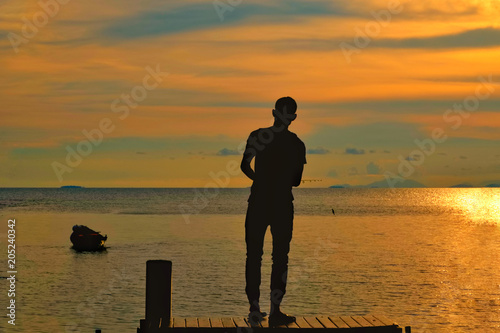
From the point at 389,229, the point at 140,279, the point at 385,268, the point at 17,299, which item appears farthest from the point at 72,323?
the point at 389,229

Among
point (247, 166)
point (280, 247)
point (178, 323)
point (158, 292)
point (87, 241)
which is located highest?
point (87, 241)

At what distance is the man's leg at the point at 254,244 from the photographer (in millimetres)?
13766

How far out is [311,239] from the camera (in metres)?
85.3

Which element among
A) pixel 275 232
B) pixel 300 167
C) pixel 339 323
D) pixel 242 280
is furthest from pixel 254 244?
pixel 242 280

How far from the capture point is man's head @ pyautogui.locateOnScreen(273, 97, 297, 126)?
1341cm

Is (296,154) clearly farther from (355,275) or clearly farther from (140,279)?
(355,275)

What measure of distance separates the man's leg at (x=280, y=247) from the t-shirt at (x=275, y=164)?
259 millimetres

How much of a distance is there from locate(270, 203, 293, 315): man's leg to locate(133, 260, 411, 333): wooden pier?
0.52 meters

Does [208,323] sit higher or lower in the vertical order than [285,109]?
lower

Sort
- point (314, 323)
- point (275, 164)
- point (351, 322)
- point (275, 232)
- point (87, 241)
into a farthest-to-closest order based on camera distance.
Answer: point (87, 241), point (351, 322), point (314, 323), point (275, 232), point (275, 164)

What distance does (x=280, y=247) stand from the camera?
1380cm

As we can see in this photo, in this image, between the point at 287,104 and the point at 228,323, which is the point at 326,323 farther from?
the point at 287,104

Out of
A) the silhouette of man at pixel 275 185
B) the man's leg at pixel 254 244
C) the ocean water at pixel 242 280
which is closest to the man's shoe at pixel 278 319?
the silhouette of man at pixel 275 185

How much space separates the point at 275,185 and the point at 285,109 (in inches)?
51.4
